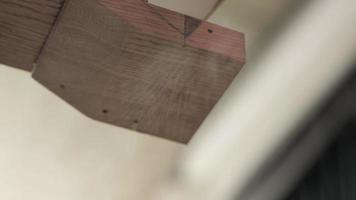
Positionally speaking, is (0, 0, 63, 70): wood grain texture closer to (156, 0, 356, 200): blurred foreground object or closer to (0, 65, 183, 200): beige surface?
(0, 65, 183, 200): beige surface

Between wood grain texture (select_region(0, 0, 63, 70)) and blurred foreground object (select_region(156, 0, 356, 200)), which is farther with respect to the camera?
blurred foreground object (select_region(156, 0, 356, 200))

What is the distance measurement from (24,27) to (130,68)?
12cm

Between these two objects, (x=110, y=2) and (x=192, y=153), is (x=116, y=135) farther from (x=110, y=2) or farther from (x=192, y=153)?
(x=110, y=2)

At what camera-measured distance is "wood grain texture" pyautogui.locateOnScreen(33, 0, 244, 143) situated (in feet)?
1.62

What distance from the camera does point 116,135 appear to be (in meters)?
0.76

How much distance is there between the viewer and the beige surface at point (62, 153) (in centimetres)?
69

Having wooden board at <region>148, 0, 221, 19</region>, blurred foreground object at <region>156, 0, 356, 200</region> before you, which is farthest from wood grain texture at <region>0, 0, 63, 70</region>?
blurred foreground object at <region>156, 0, 356, 200</region>

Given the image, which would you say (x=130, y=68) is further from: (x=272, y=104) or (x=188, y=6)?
(x=272, y=104)

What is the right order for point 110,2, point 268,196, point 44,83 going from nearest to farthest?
1. point 110,2
2. point 44,83
3. point 268,196


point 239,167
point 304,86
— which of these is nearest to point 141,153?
point 239,167

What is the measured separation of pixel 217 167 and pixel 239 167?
1.5 inches

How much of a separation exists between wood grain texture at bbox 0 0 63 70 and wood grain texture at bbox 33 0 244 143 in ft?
0.04

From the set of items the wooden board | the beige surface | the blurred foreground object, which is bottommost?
the beige surface

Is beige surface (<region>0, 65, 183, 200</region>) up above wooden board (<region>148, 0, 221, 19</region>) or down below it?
below
